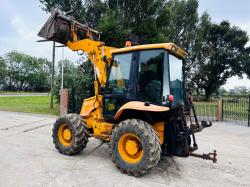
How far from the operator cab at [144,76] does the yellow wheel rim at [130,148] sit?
27.7 inches

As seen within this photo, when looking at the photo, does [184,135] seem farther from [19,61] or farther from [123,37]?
[19,61]

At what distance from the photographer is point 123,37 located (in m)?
11.7

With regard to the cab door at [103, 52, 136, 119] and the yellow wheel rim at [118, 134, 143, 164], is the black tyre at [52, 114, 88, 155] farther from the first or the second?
the yellow wheel rim at [118, 134, 143, 164]

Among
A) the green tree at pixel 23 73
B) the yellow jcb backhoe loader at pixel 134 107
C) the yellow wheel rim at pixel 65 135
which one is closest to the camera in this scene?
the yellow jcb backhoe loader at pixel 134 107

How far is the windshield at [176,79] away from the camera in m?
4.42

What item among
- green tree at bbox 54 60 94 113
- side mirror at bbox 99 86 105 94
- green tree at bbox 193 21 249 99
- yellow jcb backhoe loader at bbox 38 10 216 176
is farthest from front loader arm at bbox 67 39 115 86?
green tree at bbox 193 21 249 99

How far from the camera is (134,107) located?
413cm

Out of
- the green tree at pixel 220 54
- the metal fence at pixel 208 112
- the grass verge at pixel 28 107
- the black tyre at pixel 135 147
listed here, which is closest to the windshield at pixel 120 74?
the black tyre at pixel 135 147

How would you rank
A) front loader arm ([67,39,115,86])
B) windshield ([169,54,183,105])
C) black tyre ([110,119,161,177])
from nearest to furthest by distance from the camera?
black tyre ([110,119,161,177]) → windshield ([169,54,183,105]) → front loader arm ([67,39,115,86])

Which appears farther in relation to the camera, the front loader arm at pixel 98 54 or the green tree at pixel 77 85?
the green tree at pixel 77 85

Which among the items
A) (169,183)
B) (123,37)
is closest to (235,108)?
(123,37)

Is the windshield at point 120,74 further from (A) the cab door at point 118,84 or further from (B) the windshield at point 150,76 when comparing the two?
(B) the windshield at point 150,76

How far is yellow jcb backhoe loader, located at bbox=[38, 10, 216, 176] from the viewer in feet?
13.4

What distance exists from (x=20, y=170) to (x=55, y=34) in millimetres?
2901
